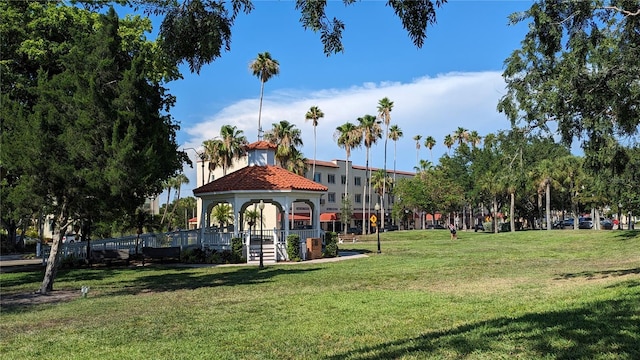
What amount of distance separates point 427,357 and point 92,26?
2021 centimetres

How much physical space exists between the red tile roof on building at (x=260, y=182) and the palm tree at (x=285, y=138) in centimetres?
2497

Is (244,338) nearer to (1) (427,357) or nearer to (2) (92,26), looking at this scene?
(1) (427,357)

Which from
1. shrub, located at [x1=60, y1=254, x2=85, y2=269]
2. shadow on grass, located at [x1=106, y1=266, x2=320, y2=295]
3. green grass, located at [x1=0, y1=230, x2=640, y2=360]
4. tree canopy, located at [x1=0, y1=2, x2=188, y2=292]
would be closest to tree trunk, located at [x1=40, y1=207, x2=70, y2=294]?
tree canopy, located at [x1=0, y1=2, x2=188, y2=292]

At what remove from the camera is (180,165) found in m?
21.5

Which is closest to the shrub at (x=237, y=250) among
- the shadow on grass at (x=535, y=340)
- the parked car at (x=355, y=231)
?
the shadow on grass at (x=535, y=340)

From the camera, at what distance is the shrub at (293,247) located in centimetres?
2547

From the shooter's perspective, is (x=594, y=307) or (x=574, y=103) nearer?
(x=594, y=307)

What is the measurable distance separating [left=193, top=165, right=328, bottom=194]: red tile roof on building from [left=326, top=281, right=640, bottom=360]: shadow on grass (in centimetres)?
1946

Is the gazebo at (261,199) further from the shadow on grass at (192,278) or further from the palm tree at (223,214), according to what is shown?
the palm tree at (223,214)

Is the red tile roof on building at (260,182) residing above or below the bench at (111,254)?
above

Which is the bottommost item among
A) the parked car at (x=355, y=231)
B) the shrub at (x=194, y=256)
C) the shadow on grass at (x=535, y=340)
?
the parked car at (x=355, y=231)

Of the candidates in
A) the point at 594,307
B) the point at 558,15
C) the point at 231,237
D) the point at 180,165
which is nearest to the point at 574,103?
the point at 558,15

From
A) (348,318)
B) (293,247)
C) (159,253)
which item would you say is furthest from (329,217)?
(348,318)

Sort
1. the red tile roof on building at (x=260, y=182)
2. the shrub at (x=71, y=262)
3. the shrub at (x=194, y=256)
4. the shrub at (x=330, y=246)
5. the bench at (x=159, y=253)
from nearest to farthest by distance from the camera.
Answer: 1. the shrub at (x=71, y=262)
2. the bench at (x=159, y=253)
3. the shrub at (x=194, y=256)
4. the red tile roof on building at (x=260, y=182)
5. the shrub at (x=330, y=246)
